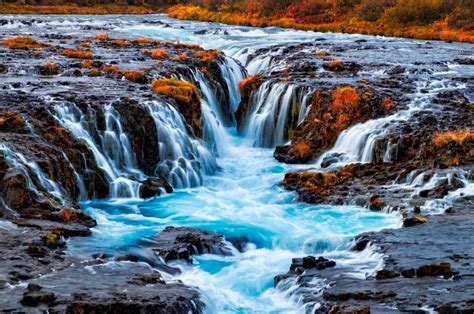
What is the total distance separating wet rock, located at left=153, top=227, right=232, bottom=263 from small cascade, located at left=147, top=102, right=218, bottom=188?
5354 millimetres

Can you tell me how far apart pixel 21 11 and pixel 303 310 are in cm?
7933

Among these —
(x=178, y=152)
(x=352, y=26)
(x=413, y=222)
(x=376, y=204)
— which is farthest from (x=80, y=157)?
(x=352, y=26)

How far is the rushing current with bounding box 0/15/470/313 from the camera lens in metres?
14.4

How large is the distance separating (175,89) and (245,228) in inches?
399

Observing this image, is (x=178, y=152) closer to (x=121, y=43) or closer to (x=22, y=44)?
(x=22, y=44)

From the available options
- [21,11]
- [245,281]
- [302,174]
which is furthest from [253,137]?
[21,11]

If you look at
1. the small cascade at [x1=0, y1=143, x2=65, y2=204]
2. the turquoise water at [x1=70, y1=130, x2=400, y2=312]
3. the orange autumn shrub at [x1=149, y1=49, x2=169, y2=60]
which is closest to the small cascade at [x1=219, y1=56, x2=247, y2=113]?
the orange autumn shrub at [x1=149, y1=49, x2=169, y2=60]

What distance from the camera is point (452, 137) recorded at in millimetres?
21938

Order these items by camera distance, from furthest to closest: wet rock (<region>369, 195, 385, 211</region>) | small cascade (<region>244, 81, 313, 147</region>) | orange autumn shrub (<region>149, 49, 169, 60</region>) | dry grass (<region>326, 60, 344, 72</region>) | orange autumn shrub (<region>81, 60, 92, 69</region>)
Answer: orange autumn shrub (<region>149, 49, 169, 60</region>) < dry grass (<region>326, 60, 344, 72</region>) < orange autumn shrub (<region>81, 60, 92, 69</region>) < small cascade (<region>244, 81, 313, 147</region>) < wet rock (<region>369, 195, 385, 211</region>)

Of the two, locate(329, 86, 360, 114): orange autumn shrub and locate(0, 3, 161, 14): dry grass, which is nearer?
locate(329, 86, 360, 114): orange autumn shrub

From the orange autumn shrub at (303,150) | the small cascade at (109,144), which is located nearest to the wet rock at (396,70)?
the orange autumn shrub at (303,150)

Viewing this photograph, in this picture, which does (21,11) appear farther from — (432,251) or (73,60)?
(432,251)

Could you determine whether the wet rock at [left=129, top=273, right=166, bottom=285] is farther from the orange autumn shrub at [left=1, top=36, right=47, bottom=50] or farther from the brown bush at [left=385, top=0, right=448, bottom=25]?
the brown bush at [left=385, top=0, right=448, bottom=25]

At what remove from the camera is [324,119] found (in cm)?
2597
